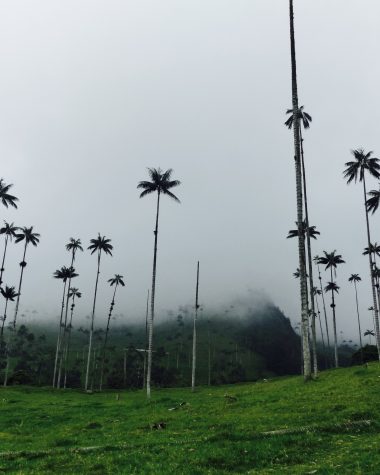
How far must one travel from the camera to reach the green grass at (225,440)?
50.7ft

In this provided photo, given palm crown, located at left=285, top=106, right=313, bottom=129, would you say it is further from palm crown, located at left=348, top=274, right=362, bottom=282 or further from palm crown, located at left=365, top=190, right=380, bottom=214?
palm crown, located at left=348, top=274, right=362, bottom=282

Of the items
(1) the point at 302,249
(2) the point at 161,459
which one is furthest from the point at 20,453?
(1) the point at 302,249

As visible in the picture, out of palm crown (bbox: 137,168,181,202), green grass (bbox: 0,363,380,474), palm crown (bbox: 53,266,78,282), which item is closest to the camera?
green grass (bbox: 0,363,380,474)

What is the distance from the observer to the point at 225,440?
63.4 ft

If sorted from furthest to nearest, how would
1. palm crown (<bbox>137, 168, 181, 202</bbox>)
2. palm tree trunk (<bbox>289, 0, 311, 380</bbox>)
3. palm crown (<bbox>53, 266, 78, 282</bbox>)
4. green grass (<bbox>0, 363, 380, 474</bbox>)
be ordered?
palm crown (<bbox>53, 266, 78, 282</bbox>) < palm crown (<bbox>137, 168, 181, 202</bbox>) < palm tree trunk (<bbox>289, 0, 311, 380</bbox>) < green grass (<bbox>0, 363, 380, 474</bbox>)

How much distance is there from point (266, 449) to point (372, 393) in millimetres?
14014

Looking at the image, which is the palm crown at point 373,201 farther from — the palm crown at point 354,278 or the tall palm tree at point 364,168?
the palm crown at point 354,278

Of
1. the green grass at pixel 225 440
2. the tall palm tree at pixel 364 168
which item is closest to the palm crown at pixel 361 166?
the tall palm tree at pixel 364 168

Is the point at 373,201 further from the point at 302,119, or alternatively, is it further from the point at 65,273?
the point at 65,273

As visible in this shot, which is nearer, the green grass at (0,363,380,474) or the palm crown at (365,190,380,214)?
the green grass at (0,363,380,474)

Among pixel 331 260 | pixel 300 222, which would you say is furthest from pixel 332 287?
pixel 300 222

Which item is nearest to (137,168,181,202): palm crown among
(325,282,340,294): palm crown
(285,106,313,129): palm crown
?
(285,106,313,129): palm crown

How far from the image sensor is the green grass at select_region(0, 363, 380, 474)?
1546 cm

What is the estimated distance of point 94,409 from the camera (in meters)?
41.0
